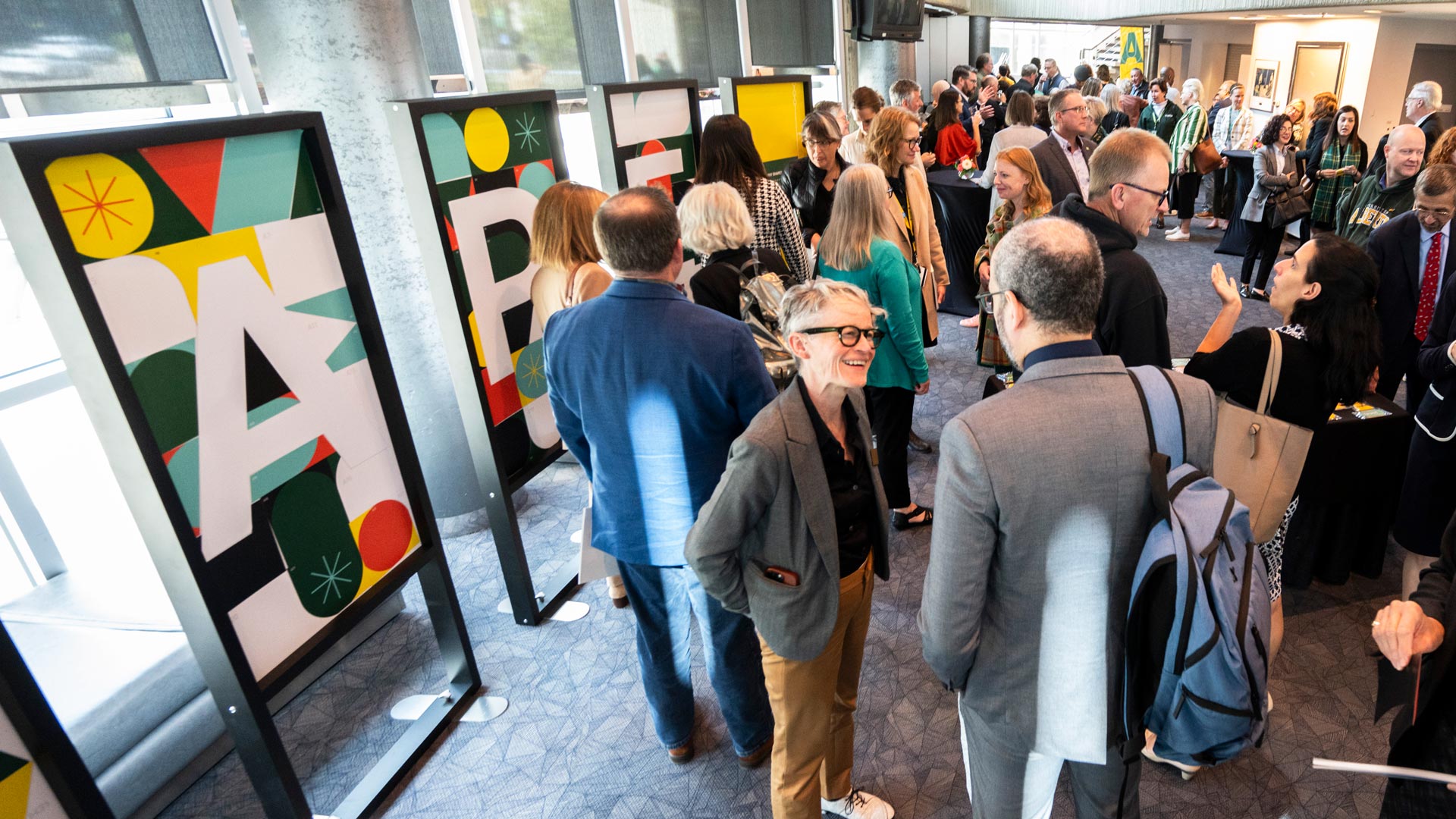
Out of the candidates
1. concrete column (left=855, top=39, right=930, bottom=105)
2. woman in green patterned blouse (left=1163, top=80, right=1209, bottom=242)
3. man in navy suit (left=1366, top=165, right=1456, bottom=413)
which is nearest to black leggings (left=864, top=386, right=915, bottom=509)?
man in navy suit (left=1366, top=165, right=1456, bottom=413)

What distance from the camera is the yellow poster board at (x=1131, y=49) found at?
16.8m

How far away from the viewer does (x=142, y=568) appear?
3.07m

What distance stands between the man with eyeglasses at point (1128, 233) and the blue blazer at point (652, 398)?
0.98 meters

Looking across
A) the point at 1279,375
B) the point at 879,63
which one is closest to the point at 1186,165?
the point at 879,63

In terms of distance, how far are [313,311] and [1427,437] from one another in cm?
353

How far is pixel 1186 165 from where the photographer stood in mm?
7742

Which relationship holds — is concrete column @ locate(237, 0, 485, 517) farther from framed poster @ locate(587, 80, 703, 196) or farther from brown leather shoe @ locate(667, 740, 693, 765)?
brown leather shoe @ locate(667, 740, 693, 765)

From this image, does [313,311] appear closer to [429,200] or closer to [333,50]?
[429,200]

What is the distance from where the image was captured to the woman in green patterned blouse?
772 centimetres

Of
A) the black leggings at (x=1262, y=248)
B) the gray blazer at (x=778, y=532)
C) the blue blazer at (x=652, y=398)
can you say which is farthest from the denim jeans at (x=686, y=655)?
the black leggings at (x=1262, y=248)

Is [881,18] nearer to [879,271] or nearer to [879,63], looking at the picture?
[879,63]

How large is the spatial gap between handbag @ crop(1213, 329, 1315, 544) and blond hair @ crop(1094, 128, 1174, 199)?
590mm

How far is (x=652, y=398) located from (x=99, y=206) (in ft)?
4.06

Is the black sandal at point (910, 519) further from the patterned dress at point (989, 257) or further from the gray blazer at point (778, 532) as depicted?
the gray blazer at point (778, 532)
